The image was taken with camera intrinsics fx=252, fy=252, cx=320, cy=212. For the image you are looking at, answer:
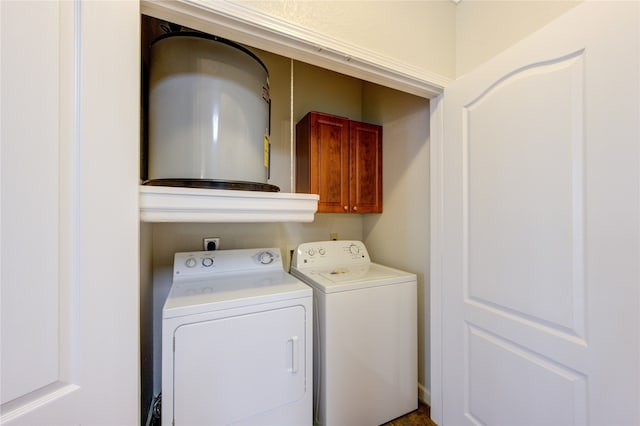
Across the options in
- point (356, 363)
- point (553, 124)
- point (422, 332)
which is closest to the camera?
point (553, 124)

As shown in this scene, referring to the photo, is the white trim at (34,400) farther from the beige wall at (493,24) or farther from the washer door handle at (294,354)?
the beige wall at (493,24)

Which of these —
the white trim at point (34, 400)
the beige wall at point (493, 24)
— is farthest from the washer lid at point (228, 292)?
the beige wall at point (493, 24)

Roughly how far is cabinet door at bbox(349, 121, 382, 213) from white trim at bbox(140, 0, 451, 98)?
2.58 feet

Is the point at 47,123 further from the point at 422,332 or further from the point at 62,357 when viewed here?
the point at 422,332

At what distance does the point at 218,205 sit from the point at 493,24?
1.75m

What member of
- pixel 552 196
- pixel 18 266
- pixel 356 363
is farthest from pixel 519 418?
pixel 18 266

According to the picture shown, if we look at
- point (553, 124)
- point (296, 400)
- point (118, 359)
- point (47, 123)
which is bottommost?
point (296, 400)

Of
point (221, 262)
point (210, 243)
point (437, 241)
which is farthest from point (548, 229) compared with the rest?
point (210, 243)

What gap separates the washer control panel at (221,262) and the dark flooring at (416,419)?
1.30 m

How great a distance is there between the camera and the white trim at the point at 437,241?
5.03 ft

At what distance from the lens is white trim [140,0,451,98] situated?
0.90 meters

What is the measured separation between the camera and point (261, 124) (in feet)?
4.35

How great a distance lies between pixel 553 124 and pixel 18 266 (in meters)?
1.64

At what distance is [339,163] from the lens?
2129 mm
